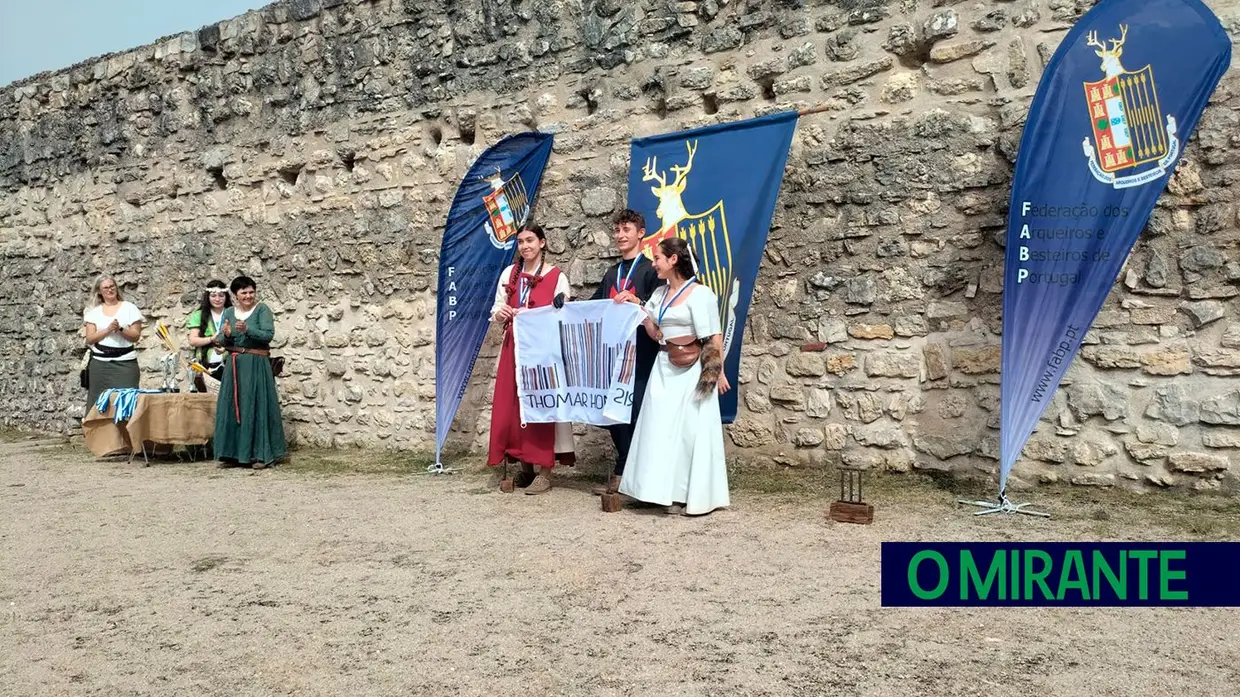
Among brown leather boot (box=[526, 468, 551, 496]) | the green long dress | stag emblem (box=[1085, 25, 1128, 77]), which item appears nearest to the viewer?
stag emblem (box=[1085, 25, 1128, 77])

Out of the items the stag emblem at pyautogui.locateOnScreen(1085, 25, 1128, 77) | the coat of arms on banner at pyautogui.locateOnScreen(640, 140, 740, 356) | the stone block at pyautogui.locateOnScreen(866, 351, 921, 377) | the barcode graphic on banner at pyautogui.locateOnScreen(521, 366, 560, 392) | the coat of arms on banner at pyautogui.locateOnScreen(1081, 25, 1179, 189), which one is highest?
the stag emblem at pyautogui.locateOnScreen(1085, 25, 1128, 77)

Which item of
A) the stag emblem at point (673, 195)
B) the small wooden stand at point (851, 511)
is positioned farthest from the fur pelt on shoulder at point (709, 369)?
the stag emblem at point (673, 195)

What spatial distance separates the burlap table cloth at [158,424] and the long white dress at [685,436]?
4013mm

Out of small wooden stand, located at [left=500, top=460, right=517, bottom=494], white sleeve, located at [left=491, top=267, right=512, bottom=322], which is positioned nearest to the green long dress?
white sleeve, located at [left=491, top=267, right=512, bottom=322]

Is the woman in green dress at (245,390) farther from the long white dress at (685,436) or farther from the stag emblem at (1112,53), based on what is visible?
the stag emblem at (1112,53)

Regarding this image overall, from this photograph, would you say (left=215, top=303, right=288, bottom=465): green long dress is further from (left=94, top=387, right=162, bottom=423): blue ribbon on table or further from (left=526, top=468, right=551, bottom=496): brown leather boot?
(left=526, top=468, right=551, bottom=496): brown leather boot

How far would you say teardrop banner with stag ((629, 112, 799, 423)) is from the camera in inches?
205

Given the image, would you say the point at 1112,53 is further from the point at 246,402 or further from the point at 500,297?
the point at 246,402

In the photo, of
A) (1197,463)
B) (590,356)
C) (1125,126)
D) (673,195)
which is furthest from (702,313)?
(1197,463)

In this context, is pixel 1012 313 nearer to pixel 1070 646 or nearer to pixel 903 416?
pixel 903 416

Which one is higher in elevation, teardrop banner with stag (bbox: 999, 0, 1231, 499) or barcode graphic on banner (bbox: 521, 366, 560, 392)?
teardrop banner with stag (bbox: 999, 0, 1231, 499)

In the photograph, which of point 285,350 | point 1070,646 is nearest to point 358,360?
point 285,350

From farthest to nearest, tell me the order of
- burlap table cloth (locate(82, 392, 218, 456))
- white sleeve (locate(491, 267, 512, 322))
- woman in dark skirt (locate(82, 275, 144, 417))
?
woman in dark skirt (locate(82, 275, 144, 417)), burlap table cloth (locate(82, 392, 218, 456)), white sleeve (locate(491, 267, 512, 322))

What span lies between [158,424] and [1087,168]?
628 cm
